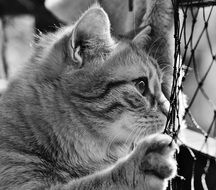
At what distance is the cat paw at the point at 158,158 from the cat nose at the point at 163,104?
1.29 ft

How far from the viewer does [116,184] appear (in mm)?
1675

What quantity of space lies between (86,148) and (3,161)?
396 mm

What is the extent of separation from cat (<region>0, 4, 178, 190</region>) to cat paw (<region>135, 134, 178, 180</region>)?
35 cm

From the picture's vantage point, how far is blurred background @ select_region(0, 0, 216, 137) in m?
2.31

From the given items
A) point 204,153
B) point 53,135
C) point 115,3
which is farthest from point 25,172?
point 115,3

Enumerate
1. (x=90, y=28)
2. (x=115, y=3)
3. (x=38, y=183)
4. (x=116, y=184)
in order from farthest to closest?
(x=115, y=3)
(x=90, y=28)
(x=38, y=183)
(x=116, y=184)

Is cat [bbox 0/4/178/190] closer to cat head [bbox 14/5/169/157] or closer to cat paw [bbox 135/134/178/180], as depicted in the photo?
cat head [bbox 14/5/169/157]

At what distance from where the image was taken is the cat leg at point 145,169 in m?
1.63

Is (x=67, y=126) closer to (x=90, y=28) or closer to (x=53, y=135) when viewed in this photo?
(x=53, y=135)

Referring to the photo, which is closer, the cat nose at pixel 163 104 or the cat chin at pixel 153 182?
the cat chin at pixel 153 182

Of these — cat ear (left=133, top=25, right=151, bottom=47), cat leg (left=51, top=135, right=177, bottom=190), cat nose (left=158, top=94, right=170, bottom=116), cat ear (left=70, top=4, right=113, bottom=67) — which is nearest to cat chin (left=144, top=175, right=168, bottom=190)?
cat leg (left=51, top=135, right=177, bottom=190)

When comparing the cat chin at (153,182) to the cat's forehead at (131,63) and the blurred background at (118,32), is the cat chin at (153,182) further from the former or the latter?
the cat's forehead at (131,63)

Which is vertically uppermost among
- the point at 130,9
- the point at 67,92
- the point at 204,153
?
the point at 130,9

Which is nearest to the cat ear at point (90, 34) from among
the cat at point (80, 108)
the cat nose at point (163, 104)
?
the cat at point (80, 108)
